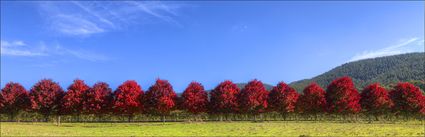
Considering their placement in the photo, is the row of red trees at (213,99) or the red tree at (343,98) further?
the red tree at (343,98)

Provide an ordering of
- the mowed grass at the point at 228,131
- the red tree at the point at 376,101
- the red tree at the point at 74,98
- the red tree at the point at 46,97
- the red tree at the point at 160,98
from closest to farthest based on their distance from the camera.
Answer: the mowed grass at the point at 228,131 < the red tree at the point at 160,98 < the red tree at the point at 74,98 < the red tree at the point at 376,101 < the red tree at the point at 46,97

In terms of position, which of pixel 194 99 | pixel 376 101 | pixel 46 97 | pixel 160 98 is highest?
pixel 46 97

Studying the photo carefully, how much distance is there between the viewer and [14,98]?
4038 inches

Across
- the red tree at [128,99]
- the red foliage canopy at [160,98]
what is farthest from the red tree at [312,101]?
the red tree at [128,99]

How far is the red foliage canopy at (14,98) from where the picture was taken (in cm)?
10188

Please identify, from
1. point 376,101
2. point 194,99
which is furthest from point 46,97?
point 376,101

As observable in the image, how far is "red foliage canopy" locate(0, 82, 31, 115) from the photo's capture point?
10188 cm

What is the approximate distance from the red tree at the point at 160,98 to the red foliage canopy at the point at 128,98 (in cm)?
227

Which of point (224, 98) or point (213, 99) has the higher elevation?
point (224, 98)

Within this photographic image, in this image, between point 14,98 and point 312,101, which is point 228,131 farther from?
point 14,98

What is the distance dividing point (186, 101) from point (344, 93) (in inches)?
1521

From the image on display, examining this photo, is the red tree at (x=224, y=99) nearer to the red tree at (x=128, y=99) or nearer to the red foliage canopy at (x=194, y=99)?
the red foliage canopy at (x=194, y=99)

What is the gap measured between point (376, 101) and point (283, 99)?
22721 millimetres

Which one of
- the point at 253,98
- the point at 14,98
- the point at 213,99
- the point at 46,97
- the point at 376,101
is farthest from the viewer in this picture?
the point at 14,98
